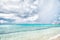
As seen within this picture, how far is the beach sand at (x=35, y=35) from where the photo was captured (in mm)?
1210

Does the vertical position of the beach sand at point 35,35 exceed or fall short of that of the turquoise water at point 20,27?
it falls short

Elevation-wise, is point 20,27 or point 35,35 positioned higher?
point 20,27

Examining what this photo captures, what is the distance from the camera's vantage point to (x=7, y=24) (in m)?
1.23

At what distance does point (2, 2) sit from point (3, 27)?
1.02 ft

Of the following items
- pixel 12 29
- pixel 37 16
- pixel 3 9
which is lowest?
pixel 12 29

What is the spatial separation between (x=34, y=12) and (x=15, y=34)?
0.38 m

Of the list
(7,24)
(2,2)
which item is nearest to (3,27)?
(7,24)

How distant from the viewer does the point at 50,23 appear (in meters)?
1.38

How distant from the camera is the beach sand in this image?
1210 millimetres

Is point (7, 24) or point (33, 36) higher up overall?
point (7, 24)

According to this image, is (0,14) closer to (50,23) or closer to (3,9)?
(3,9)

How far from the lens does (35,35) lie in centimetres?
130

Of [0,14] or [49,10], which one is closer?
[0,14]

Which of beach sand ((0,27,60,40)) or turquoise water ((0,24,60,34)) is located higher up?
turquoise water ((0,24,60,34))
